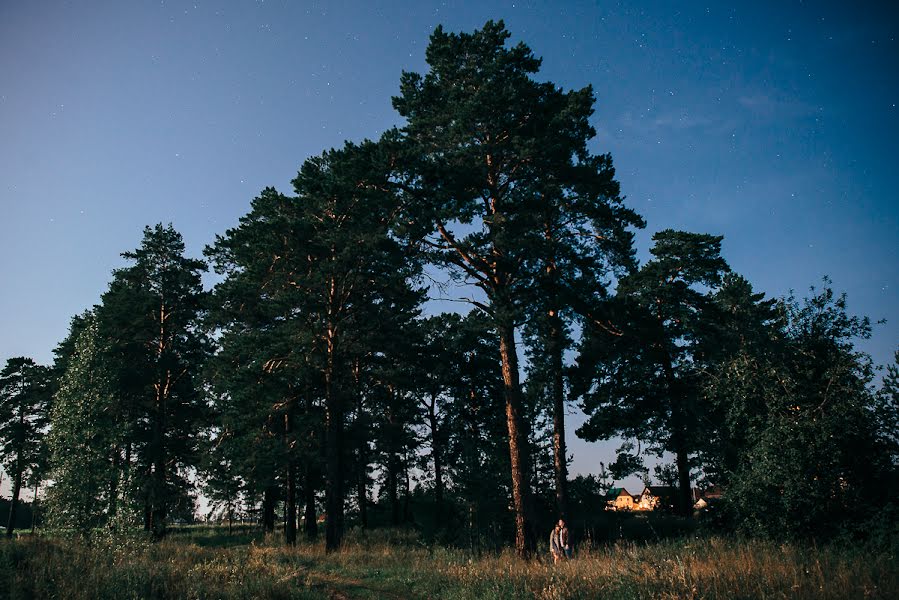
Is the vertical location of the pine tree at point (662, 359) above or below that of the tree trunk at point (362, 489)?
above

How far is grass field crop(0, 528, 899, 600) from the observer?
719 cm

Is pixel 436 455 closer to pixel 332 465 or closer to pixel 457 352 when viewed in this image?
pixel 457 352

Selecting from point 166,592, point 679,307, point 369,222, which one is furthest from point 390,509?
point 166,592

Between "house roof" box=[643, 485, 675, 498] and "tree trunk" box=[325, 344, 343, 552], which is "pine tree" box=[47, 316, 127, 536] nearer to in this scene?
"tree trunk" box=[325, 344, 343, 552]

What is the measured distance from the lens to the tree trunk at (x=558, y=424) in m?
18.7

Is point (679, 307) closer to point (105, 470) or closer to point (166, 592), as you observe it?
point (166, 592)

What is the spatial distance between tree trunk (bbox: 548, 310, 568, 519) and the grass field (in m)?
6.08

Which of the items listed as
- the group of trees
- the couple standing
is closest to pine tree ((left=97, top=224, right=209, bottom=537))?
the group of trees

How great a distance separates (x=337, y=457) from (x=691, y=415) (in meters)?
17.2

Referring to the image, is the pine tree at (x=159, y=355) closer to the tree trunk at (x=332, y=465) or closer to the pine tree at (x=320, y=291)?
the pine tree at (x=320, y=291)

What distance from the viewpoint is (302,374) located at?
20812mm

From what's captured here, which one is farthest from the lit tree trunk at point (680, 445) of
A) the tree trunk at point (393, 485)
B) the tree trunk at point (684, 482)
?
the tree trunk at point (393, 485)

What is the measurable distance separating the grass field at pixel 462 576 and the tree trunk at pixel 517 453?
4.18 ft

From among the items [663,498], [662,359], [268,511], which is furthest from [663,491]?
[268,511]
